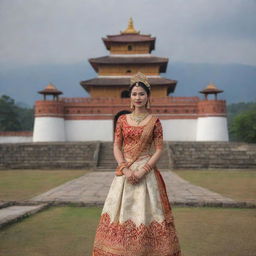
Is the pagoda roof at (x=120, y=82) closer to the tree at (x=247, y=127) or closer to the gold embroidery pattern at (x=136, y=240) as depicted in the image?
the tree at (x=247, y=127)

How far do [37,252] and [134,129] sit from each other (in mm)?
2027

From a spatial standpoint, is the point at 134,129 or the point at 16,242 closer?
the point at 134,129

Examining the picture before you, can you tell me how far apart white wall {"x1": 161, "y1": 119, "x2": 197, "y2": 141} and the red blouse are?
67.8 ft

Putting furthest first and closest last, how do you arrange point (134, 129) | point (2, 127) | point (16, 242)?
point (2, 127) < point (16, 242) < point (134, 129)

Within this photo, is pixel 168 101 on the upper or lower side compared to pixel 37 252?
upper

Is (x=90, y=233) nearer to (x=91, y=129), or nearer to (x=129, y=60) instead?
(x=91, y=129)

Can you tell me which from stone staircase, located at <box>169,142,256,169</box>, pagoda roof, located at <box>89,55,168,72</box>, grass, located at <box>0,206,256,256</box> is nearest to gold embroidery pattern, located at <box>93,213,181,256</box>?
grass, located at <box>0,206,256,256</box>

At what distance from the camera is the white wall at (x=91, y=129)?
24266 mm

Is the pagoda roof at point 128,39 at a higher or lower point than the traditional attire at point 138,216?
higher

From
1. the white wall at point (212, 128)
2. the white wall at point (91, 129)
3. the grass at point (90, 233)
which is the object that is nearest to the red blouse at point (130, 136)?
the grass at point (90, 233)

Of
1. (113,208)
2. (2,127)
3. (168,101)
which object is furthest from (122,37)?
(113,208)

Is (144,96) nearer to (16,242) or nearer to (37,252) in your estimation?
(37,252)

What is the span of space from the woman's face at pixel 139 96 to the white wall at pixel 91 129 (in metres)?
20.6

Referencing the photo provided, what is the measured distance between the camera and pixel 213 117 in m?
23.7
